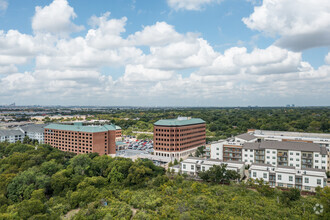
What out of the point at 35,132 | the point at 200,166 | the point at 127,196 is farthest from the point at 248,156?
the point at 35,132

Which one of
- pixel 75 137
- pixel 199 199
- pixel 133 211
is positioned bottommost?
pixel 133 211

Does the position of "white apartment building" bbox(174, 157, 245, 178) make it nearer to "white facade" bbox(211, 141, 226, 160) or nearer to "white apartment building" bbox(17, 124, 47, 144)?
"white facade" bbox(211, 141, 226, 160)

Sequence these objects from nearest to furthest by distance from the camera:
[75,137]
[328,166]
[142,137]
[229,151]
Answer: [328,166], [229,151], [75,137], [142,137]

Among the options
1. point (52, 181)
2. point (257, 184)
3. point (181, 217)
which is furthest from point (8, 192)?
point (257, 184)

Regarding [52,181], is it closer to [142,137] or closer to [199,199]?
[199,199]

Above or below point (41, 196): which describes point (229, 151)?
above

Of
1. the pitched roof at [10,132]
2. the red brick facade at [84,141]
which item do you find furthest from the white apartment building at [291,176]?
the pitched roof at [10,132]
